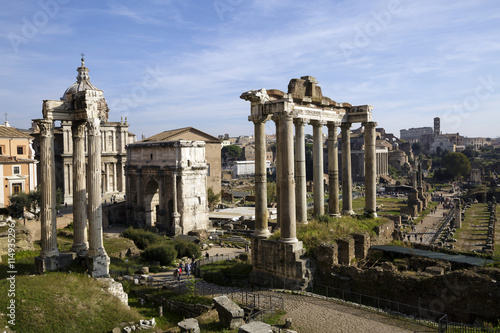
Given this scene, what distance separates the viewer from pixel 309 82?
715 inches

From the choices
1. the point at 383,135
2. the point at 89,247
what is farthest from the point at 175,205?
the point at 383,135

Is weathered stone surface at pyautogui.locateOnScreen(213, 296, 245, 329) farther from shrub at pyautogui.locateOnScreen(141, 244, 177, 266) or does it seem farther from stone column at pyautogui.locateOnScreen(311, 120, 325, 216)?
shrub at pyautogui.locateOnScreen(141, 244, 177, 266)

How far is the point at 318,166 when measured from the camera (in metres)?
19.2

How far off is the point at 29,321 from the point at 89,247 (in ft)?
13.4

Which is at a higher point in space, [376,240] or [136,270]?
[376,240]

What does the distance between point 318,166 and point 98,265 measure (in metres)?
10.3

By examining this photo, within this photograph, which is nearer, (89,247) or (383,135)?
(89,247)

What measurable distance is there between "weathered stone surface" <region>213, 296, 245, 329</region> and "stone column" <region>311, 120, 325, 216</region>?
8.27 metres

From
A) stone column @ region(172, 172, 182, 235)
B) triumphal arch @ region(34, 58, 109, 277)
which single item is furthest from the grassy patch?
triumphal arch @ region(34, 58, 109, 277)

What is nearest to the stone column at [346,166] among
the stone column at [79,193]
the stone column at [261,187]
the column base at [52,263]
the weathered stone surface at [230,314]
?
the stone column at [261,187]

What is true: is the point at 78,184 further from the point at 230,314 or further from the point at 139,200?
the point at 139,200

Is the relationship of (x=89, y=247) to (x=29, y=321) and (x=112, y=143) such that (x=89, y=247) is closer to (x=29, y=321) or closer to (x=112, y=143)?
(x=29, y=321)

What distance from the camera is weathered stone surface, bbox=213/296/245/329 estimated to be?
11.8 metres

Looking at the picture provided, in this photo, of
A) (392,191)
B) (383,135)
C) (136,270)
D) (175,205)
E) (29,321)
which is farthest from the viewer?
(383,135)
